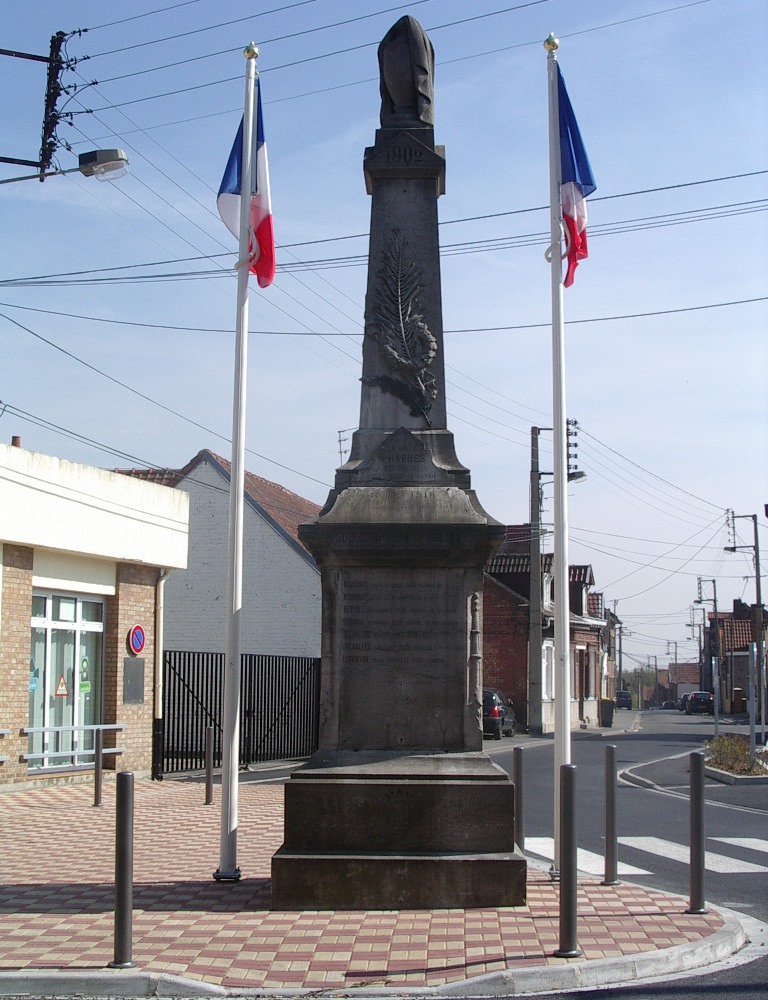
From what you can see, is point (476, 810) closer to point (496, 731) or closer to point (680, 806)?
point (680, 806)

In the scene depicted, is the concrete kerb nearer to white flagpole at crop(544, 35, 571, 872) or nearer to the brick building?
white flagpole at crop(544, 35, 571, 872)

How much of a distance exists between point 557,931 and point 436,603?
7.99 feet

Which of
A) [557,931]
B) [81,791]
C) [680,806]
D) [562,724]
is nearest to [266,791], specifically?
[81,791]

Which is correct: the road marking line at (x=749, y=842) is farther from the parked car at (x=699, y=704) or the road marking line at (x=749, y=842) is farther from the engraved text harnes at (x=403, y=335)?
the parked car at (x=699, y=704)

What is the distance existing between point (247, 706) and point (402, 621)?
14847 millimetres

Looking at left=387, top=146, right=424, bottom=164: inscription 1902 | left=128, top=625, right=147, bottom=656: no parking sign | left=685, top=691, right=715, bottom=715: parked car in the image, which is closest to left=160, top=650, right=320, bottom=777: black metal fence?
left=128, top=625, right=147, bottom=656: no parking sign

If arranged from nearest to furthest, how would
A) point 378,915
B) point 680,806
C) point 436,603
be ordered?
point 378,915 → point 436,603 → point 680,806

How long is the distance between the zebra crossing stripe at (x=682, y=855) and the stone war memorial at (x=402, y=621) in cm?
317

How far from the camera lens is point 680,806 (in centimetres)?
1596

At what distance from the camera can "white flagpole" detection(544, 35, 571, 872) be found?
9273 millimetres

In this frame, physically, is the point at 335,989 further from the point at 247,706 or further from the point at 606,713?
the point at 606,713

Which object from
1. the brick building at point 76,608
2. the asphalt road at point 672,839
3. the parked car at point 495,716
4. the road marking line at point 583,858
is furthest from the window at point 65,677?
the parked car at point 495,716

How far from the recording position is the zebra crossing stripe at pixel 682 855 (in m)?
10.4

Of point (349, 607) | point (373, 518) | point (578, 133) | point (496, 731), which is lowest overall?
point (496, 731)
